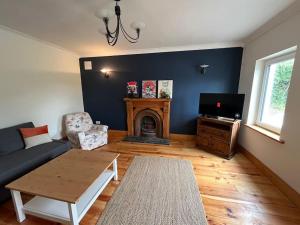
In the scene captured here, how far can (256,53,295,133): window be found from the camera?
2.11m

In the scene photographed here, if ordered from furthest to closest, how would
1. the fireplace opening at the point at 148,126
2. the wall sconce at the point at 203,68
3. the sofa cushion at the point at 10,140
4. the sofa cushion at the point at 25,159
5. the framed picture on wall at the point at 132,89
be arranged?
the fireplace opening at the point at 148,126 → the framed picture on wall at the point at 132,89 → the wall sconce at the point at 203,68 → the sofa cushion at the point at 10,140 → the sofa cushion at the point at 25,159

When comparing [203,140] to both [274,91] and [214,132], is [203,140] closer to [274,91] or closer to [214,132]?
[214,132]

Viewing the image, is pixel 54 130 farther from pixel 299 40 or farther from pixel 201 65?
pixel 299 40

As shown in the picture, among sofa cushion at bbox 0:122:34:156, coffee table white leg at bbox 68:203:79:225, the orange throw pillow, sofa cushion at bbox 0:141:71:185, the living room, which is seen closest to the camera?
coffee table white leg at bbox 68:203:79:225

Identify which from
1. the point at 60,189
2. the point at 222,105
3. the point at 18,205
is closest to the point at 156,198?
the point at 60,189

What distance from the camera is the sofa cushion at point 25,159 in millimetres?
1635

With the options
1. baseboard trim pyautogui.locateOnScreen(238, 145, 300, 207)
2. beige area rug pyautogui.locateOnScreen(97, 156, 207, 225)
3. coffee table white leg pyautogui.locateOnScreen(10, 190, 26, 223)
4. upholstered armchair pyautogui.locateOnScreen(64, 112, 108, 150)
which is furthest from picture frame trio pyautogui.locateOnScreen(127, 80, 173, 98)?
coffee table white leg pyautogui.locateOnScreen(10, 190, 26, 223)

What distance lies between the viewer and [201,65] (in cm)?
324

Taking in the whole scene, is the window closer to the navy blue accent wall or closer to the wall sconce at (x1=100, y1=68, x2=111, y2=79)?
the navy blue accent wall

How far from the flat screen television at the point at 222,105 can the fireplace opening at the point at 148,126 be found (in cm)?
139

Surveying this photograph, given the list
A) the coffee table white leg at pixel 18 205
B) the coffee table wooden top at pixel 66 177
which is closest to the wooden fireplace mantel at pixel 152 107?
the coffee table wooden top at pixel 66 177

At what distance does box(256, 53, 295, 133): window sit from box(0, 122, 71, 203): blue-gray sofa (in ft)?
12.0

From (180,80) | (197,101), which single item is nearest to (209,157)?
(197,101)

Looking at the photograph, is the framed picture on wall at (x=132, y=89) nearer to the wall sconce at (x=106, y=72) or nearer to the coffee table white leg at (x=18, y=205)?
the wall sconce at (x=106, y=72)
